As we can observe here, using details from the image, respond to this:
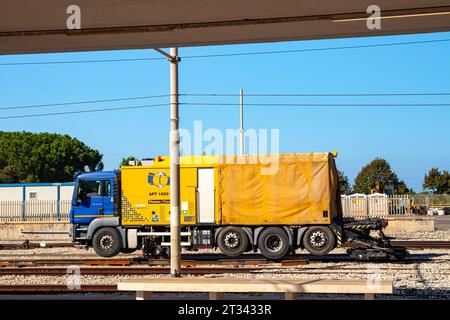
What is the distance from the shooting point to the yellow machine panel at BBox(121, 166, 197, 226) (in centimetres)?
2055

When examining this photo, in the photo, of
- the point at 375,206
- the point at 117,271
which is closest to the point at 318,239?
the point at 117,271

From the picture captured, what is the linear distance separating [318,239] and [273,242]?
148cm

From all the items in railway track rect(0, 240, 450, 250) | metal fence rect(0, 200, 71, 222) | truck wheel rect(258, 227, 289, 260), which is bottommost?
railway track rect(0, 240, 450, 250)

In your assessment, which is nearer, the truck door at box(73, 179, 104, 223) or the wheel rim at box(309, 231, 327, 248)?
the wheel rim at box(309, 231, 327, 248)

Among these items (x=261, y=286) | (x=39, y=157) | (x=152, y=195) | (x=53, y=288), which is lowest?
(x=53, y=288)

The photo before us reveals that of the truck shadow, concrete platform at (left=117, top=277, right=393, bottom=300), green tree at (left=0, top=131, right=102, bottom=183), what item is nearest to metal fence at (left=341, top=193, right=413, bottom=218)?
the truck shadow

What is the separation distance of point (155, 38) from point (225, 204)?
12873 mm

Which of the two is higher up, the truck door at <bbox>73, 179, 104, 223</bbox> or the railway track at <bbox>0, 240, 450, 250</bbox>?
the truck door at <bbox>73, 179, 104, 223</bbox>

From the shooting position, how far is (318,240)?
1978cm

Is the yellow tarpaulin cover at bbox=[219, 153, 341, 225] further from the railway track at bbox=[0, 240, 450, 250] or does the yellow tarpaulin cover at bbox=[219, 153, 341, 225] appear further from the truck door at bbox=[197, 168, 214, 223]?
the railway track at bbox=[0, 240, 450, 250]

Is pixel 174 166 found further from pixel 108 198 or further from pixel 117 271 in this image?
pixel 108 198

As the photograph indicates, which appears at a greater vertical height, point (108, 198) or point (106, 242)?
point (108, 198)

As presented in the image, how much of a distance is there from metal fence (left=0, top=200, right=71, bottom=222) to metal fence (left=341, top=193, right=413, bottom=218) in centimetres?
1743

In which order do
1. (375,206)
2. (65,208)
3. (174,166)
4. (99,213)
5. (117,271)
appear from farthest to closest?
(65,208), (375,206), (99,213), (117,271), (174,166)
